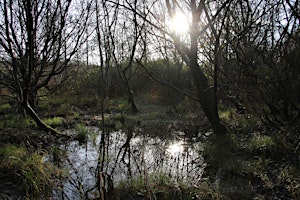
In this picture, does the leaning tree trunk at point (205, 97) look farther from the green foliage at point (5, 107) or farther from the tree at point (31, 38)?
the green foliage at point (5, 107)

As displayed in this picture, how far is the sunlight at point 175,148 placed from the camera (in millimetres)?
5128

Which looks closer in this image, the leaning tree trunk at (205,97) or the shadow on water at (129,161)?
the shadow on water at (129,161)

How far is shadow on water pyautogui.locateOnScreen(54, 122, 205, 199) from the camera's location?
11.3 feet

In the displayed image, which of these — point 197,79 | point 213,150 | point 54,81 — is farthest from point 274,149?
point 54,81

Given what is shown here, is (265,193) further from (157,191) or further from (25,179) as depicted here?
(25,179)

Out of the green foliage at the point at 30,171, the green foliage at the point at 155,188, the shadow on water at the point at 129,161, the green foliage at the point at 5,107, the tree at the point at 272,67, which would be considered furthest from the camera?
the green foliage at the point at 5,107

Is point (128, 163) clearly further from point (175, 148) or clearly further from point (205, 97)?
point (205, 97)

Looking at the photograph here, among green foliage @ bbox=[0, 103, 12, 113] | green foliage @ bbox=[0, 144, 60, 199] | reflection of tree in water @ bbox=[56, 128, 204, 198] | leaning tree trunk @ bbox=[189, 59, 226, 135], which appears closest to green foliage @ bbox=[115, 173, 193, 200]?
reflection of tree in water @ bbox=[56, 128, 204, 198]

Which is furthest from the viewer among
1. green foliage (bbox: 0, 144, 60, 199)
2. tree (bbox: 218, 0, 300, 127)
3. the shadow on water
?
tree (bbox: 218, 0, 300, 127)

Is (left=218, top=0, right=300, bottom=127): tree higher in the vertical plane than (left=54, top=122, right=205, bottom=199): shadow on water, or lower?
higher

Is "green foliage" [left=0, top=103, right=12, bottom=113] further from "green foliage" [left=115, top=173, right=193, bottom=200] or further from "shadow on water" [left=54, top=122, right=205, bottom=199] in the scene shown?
"green foliage" [left=115, top=173, right=193, bottom=200]

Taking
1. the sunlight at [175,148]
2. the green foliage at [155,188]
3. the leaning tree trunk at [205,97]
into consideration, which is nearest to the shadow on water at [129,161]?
the sunlight at [175,148]

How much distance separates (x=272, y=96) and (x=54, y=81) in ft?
32.7

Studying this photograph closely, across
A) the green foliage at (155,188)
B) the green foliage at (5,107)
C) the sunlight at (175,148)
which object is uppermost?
the green foliage at (5,107)
